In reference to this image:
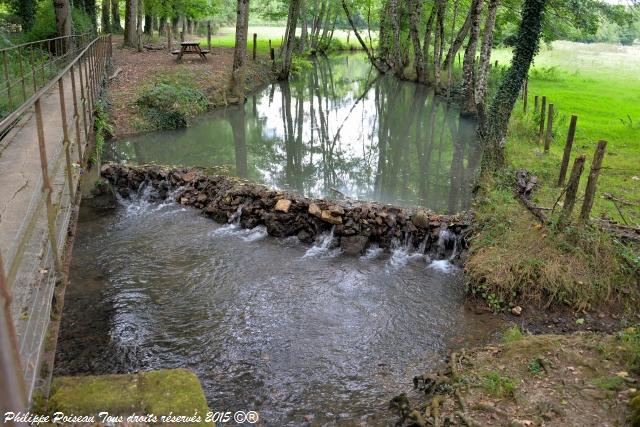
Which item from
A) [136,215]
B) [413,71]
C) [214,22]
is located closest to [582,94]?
[413,71]

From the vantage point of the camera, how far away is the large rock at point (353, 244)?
11070 millimetres

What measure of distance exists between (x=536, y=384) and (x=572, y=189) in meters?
4.21

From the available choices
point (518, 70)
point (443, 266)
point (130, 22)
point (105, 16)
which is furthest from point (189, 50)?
point (443, 266)

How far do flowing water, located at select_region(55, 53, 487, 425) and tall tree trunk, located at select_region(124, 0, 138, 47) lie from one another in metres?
14.3

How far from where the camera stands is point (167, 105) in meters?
20.5

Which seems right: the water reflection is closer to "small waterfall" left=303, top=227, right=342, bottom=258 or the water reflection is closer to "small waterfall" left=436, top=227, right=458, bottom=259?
"small waterfall" left=436, top=227, right=458, bottom=259

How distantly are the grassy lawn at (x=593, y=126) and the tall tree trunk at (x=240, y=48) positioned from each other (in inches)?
469

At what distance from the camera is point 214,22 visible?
68.1 metres

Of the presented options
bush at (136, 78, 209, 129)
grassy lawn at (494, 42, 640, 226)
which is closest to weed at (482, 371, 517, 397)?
grassy lawn at (494, 42, 640, 226)

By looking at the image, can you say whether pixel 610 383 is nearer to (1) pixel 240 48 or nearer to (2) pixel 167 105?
(2) pixel 167 105

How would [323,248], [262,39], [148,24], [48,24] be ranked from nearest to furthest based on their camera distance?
1. [323,248]
2. [48,24]
3. [148,24]
4. [262,39]

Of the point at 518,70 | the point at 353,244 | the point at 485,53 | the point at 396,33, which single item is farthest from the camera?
the point at 396,33

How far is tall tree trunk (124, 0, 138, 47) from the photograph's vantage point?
2750cm

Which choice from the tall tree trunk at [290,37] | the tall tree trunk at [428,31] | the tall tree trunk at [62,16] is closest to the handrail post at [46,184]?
the tall tree trunk at [62,16]
